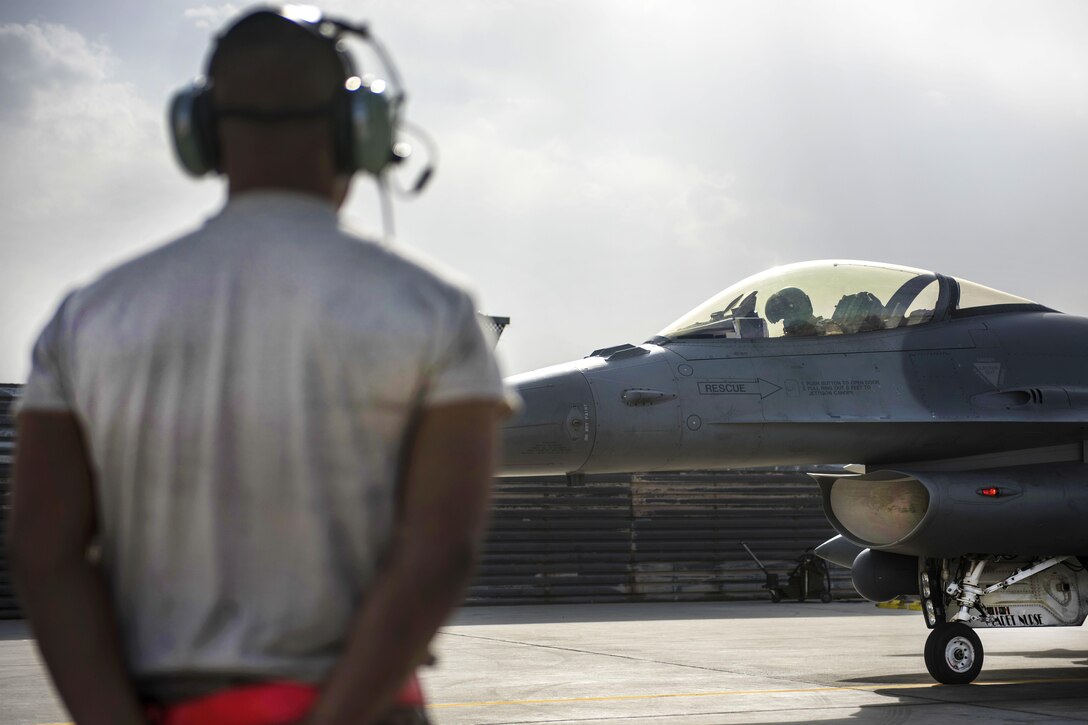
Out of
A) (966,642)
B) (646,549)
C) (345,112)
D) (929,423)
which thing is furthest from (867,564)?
(646,549)

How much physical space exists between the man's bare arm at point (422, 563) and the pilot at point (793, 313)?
7.06m

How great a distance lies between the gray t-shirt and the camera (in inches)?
52.2

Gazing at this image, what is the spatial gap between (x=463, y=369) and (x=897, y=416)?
23.7 ft

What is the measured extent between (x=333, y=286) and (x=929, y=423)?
7.40 meters

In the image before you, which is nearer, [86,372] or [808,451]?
[86,372]

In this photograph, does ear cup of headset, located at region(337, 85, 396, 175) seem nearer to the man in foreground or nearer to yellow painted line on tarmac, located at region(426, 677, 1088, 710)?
the man in foreground

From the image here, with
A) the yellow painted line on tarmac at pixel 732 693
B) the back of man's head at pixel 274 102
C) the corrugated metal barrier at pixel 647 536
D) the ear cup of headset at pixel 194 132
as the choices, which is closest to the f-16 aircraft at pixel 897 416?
the yellow painted line on tarmac at pixel 732 693

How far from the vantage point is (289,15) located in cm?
150

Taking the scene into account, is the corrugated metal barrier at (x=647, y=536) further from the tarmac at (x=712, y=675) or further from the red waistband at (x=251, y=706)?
the red waistband at (x=251, y=706)

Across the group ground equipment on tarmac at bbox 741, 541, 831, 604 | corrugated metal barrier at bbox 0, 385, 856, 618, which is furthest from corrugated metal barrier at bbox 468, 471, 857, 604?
ground equipment on tarmac at bbox 741, 541, 831, 604

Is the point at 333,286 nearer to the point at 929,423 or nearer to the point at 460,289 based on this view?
the point at 460,289

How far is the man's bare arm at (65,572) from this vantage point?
1.31 metres

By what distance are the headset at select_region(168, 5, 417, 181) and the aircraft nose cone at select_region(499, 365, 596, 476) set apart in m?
5.50

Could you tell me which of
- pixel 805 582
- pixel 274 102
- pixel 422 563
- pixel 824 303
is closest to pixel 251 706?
pixel 422 563
